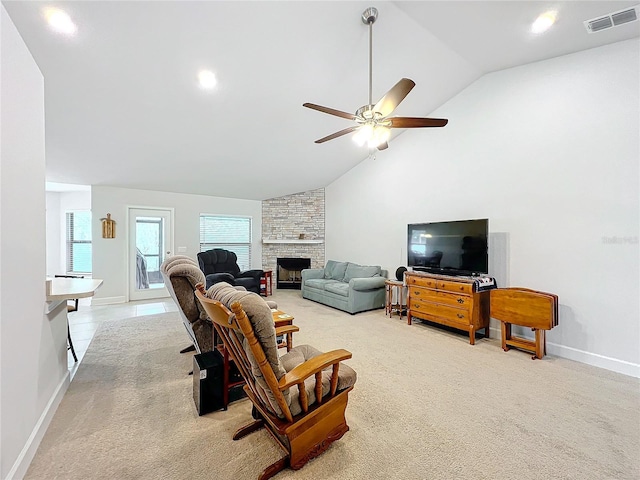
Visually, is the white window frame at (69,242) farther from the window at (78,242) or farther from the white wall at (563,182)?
the white wall at (563,182)

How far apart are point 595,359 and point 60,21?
6.11 metres

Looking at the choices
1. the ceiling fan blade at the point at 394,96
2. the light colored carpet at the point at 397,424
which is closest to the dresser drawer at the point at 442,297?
the light colored carpet at the point at 397,424

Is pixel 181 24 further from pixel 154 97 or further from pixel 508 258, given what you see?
pixel 508 258

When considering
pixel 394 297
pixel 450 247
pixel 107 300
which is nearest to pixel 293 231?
pixel 394 297

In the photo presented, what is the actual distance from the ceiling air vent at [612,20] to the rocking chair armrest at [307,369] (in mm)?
3861

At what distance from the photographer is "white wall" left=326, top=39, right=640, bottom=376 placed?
2920 millimetres

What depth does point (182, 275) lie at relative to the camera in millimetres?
2607

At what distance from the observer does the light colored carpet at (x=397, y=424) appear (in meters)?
1.66

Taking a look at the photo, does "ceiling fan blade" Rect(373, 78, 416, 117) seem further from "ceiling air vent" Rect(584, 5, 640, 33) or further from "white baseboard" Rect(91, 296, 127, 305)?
"white baseboard" Rect(91, 296, 127, 305)

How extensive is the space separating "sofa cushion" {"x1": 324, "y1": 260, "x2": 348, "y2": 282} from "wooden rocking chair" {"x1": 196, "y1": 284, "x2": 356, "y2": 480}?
4374 millimetres

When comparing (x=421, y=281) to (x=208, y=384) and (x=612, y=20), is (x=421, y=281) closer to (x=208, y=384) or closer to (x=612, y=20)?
(x=208, y=384)

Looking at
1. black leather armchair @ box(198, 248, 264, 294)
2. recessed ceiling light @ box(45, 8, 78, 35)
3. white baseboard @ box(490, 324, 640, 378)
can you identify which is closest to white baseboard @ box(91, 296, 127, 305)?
black leather armchair @ box(198, 248, 264, 294)

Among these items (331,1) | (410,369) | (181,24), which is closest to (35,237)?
(181,24)

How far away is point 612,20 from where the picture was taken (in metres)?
2.69
